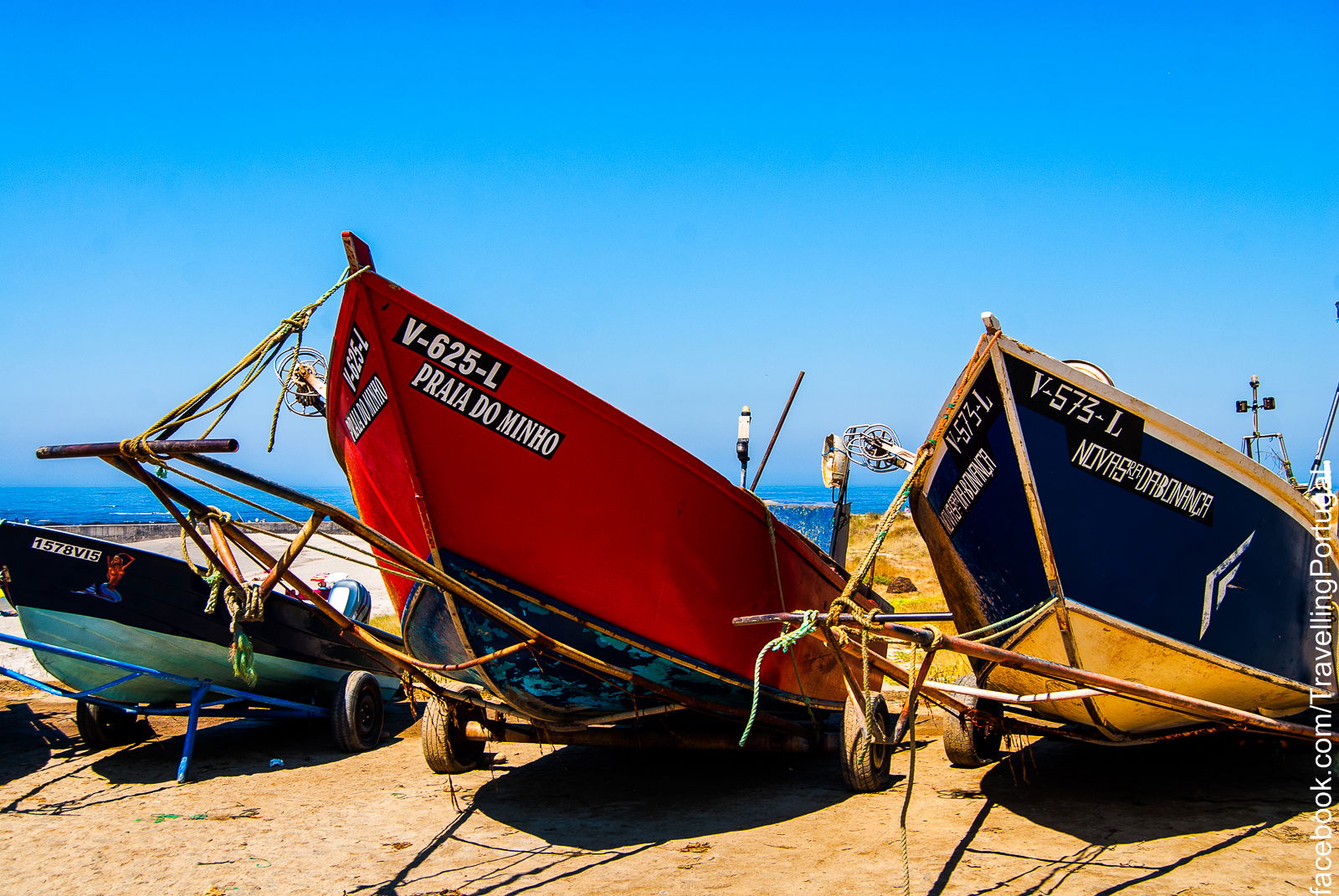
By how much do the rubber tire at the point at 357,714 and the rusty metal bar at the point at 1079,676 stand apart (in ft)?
15.5

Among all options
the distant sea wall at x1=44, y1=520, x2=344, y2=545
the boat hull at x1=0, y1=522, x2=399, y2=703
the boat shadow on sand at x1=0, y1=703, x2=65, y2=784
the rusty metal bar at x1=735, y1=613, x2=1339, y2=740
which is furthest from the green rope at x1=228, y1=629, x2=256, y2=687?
the distant sea wall at x1=44, y1=520, x2=344, y2=545

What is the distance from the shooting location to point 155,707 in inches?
293

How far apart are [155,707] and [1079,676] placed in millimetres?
7139

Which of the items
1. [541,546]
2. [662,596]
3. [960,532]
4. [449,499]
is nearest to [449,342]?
[449,499]

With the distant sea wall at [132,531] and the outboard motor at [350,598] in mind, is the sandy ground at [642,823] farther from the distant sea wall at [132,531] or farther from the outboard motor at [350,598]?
the distant sea wall at [132,531]

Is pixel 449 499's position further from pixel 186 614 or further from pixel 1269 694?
pixel 1269 694

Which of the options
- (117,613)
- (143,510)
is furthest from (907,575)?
(143,510)

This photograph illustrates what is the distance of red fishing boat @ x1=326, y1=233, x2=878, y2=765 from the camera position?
16.0 feet

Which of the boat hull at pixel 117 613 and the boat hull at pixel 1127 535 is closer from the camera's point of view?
the boat hull at pixel 1127 535

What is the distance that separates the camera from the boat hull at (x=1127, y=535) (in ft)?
15.8

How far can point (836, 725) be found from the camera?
8.02m

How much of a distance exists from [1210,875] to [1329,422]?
386 centimetres

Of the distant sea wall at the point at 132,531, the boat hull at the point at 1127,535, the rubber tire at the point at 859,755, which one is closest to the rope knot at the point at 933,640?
the boat hull at the point at 1127,535

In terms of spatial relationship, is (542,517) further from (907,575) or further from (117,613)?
(907,575)
